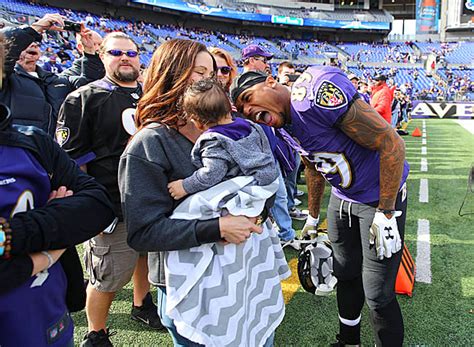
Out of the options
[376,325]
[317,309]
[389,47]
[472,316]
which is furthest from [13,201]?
[389,47]

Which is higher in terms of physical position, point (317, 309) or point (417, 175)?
point (317, 309)

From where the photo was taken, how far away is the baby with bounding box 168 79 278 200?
4.80ft

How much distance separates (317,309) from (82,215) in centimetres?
231

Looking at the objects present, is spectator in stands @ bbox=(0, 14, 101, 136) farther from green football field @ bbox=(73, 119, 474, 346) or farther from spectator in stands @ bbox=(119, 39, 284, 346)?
green football field @ bbox=(73, 119, 474, 346)

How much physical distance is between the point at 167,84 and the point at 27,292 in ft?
3.04

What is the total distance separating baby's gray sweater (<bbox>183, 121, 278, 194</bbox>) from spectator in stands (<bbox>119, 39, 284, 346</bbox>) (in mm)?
78

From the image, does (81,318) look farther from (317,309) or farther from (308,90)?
(308,90)

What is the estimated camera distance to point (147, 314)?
286 cm

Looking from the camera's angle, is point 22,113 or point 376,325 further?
point 22,113

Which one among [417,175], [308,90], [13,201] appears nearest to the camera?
[13,201]

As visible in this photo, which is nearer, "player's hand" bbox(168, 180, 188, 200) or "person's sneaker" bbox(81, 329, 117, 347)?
"player's hand" bbox(168, 180, 188, 200)

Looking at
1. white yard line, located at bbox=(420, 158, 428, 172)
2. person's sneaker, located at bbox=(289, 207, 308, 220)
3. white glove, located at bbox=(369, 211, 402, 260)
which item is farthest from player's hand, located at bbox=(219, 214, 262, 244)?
white yard line, located at bbox=(420, 158, 428, 172)

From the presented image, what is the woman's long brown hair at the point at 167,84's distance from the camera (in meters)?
1.57

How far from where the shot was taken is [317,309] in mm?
3076
